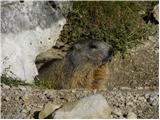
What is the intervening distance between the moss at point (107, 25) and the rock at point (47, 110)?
2.50m

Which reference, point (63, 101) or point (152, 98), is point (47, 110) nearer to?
point (63, 101)

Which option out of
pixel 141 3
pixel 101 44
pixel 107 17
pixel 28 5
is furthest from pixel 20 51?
pixel 141 3

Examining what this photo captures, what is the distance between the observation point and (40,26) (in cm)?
689

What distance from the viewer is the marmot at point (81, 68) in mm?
6488

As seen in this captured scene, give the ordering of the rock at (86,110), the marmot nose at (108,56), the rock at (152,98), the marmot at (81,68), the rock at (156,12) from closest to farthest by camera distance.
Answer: the rock at (86,110) < the rock at (152,98) < the marmot at (81,68) < the marmot nose at (108,56) < the rock at (156,12)

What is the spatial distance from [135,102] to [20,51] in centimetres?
193

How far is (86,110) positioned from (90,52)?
235 cm

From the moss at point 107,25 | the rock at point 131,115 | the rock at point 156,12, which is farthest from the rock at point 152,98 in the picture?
the rock at point 156,12

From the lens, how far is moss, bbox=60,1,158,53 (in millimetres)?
7410

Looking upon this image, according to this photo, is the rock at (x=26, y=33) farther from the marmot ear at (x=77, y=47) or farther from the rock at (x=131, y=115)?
the rock at (x=131, y=115)

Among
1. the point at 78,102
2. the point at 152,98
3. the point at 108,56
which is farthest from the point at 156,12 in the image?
the point at 78,102

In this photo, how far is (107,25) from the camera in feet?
24.5

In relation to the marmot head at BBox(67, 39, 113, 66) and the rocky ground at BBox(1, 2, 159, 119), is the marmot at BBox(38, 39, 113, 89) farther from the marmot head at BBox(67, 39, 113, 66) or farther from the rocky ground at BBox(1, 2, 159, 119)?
the rocky ground at BBox(1, 2, 159, 119)


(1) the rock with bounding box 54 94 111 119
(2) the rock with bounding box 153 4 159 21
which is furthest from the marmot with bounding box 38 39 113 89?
(1) the rock with bounding box 54 94 111 119
